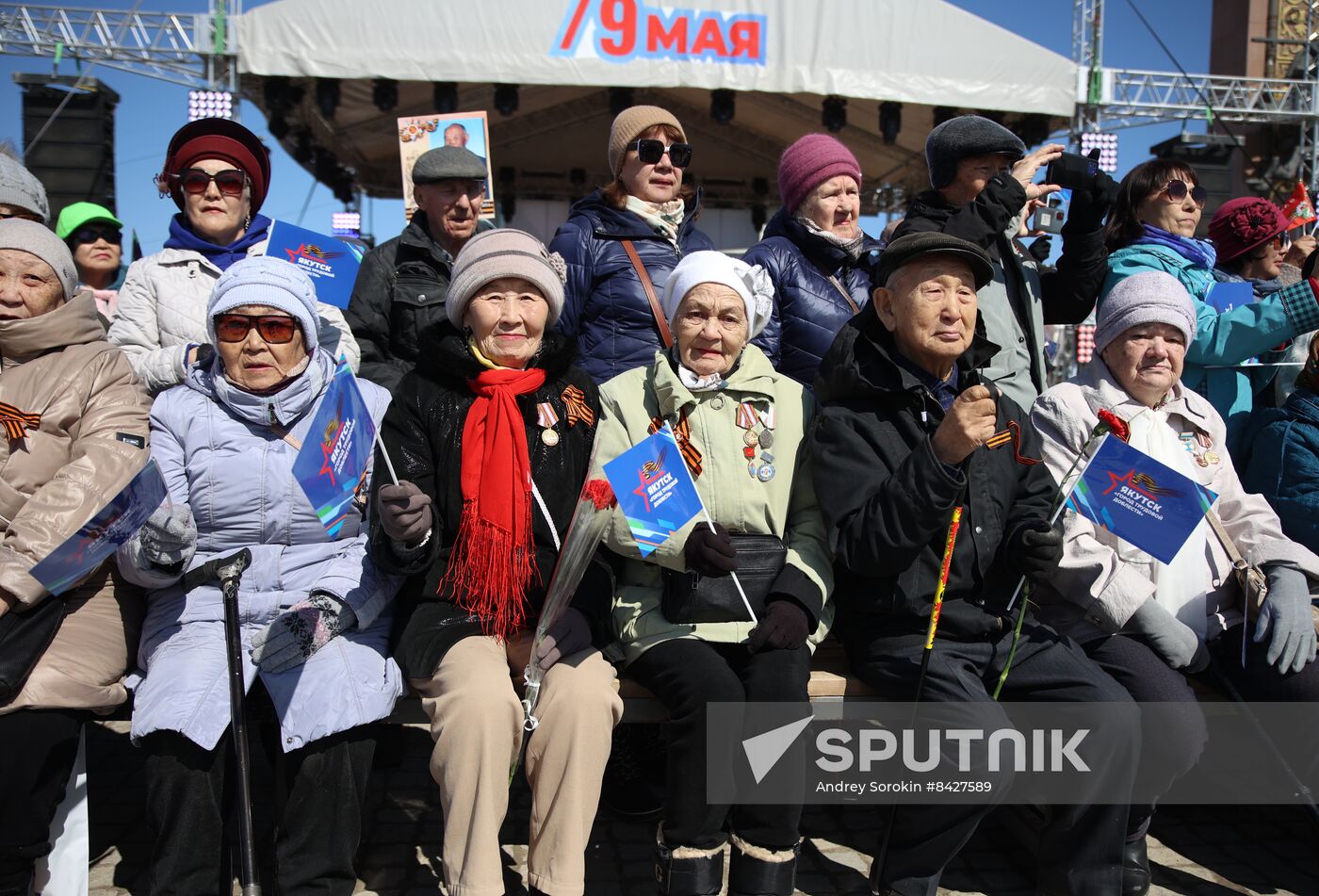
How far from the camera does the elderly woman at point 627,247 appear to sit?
11.8ft

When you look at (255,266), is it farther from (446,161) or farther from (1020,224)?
(1020,224)

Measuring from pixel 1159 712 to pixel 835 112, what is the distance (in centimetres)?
1129

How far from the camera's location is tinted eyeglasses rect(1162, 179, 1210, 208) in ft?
12.6

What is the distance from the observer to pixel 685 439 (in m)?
2.80

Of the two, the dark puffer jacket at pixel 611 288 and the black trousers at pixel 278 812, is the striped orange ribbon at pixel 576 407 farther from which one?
the black trousers at pixel 278 812

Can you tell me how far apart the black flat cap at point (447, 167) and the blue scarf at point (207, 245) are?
711mm

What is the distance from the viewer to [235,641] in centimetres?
232

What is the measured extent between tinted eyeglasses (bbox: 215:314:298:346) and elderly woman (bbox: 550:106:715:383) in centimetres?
113

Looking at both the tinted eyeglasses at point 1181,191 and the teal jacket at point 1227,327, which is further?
the tinted eyeglasses at point 1181,191

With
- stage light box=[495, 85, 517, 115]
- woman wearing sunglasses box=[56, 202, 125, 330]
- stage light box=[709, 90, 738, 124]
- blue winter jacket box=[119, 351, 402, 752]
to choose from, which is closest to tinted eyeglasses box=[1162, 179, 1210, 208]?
blue winter jacket box=[119, 351, 402, 752]

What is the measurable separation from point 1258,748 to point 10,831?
12.5 feet

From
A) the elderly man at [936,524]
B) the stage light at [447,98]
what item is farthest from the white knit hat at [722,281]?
the stage light at [447,98]

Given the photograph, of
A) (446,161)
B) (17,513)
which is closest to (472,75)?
(446,161)

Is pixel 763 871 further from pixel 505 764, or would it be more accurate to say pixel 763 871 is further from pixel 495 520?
pixel 495 520
